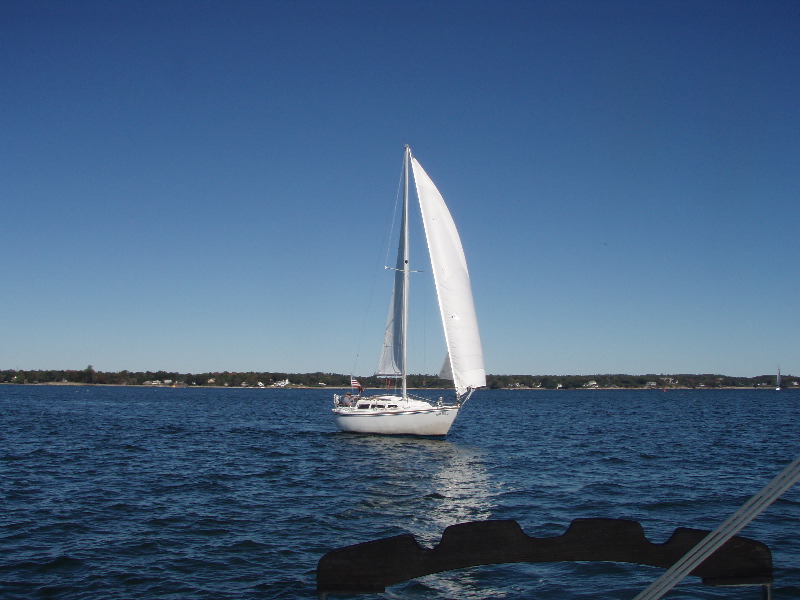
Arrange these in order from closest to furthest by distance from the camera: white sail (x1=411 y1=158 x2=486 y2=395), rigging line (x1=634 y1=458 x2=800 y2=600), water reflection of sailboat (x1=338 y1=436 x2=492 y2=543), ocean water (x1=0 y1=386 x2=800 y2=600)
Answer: rigging line (x1=634 y1=458 x2=800 y2=600), ocean water (x1=0 y1=386 x2=800 y2=600), water reflection of sailboat (x1=338 y1=436 x2=492 y2=543), white sail (x1=411 y1=158 x2=486 y2=395)

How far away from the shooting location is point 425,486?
23516 millimetres

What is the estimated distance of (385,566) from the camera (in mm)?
4020

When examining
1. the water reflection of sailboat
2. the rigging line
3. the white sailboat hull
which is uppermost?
the rigging line

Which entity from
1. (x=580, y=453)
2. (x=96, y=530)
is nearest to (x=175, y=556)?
(x=96, y=530)

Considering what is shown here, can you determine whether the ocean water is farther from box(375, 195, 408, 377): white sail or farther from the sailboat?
box(375, 195, 408, 377): white sail

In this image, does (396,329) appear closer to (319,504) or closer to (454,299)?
(454,299)

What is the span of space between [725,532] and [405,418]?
35024 mm

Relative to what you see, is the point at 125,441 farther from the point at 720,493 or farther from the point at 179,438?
the point at 720,493

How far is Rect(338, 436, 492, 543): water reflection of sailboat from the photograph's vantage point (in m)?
17.9

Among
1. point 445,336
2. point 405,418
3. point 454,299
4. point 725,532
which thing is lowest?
point 405,418

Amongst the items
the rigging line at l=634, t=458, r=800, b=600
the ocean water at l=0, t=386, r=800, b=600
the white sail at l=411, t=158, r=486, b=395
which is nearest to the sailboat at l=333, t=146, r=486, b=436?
the white sail at l=411, t=158, r=486, b=395

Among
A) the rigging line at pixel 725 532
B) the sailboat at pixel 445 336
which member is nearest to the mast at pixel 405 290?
the sailboat at pixel 445 336

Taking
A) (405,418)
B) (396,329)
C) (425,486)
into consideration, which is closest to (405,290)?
(396,329)

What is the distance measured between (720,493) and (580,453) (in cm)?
1281
